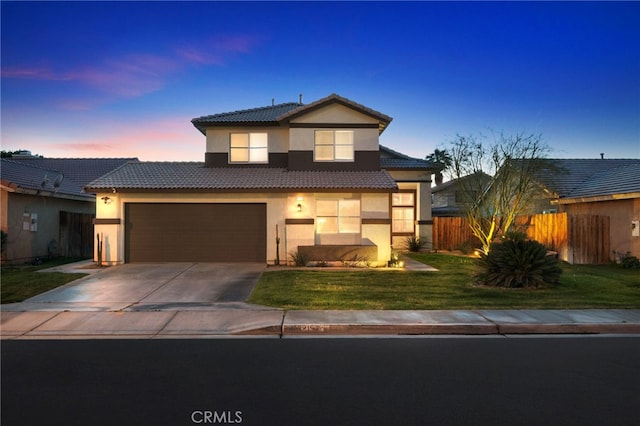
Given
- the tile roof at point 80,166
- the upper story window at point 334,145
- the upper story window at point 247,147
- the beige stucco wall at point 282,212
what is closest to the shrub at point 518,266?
the beige stucco wall at point 282,212

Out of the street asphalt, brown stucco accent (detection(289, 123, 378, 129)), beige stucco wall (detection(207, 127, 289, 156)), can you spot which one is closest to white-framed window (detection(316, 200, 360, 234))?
brown stucco accent (detection(289, 123, 378, 129))

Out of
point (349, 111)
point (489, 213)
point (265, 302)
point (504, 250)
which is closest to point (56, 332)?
point (265, 302)

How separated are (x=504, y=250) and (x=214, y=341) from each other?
30.4ft

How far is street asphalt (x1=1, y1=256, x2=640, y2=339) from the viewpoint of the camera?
28.8 feet

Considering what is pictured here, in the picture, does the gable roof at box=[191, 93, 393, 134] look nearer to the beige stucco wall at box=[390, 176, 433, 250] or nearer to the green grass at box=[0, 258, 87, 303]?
the beige stucco wall at box=[390, 176, 433, 250]

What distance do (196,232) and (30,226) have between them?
293 inches

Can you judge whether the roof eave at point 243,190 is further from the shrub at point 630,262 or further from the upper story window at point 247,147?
the shrub at point 630,262

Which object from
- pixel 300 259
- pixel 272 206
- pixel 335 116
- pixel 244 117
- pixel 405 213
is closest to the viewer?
pixel 300 259

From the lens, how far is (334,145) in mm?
20375

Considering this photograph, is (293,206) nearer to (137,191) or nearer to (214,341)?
(137,191)

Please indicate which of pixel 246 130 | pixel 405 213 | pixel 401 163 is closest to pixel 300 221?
pixel 246 130

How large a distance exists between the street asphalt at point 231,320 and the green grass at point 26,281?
64cm

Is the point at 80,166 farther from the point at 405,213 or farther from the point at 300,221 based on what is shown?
the point at 405,213

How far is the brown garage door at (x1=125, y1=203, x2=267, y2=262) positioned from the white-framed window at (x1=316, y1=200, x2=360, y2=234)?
2.32m
